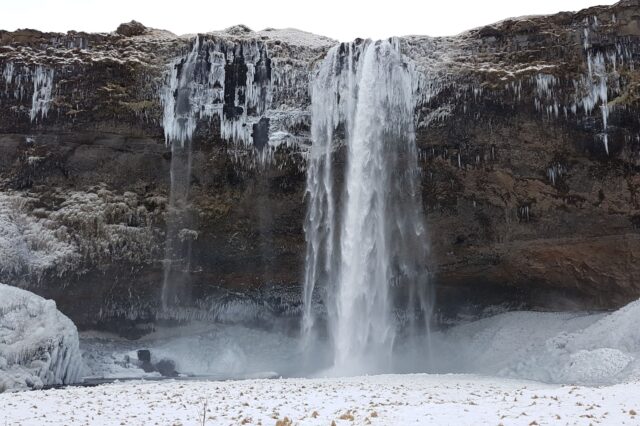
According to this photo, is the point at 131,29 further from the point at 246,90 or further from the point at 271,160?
the point at 271,160

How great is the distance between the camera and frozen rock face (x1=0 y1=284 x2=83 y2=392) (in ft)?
64.2

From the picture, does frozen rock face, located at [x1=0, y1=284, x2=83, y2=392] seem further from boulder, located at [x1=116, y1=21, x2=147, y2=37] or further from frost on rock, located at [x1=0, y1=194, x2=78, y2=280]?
boulder, located at [x1=116, y1=21, x2=147, y2=37]

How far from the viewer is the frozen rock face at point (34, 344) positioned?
1958cm

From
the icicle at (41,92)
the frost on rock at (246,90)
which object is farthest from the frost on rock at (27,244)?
the frost on rock at (246,90)

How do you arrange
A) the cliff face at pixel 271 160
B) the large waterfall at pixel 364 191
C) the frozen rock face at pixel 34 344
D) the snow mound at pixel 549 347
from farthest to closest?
the large waterfall at pixel 364 191, the cliff face at pixel 271 160, the frozen rock face at pixel 34 344, the snow mound at pixel 549 347

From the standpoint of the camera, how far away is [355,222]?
2491 cm

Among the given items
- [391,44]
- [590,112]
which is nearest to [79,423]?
[391,44]

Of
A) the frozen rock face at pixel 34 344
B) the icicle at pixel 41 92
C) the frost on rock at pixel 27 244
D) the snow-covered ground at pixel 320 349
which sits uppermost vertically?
the icicle at pixel 41 92

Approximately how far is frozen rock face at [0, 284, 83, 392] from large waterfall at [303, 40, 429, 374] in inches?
373

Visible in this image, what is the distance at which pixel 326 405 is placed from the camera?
12.0 m

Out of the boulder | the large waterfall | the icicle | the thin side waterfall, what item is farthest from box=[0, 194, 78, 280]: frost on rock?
the large waterfall

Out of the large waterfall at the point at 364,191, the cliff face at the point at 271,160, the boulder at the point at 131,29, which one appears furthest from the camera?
the boulder at the point at 131,29

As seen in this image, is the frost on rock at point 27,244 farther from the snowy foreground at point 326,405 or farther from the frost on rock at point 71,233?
the snowy foreground at point 326,405

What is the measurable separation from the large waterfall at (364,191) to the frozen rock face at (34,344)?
9.47 meters
